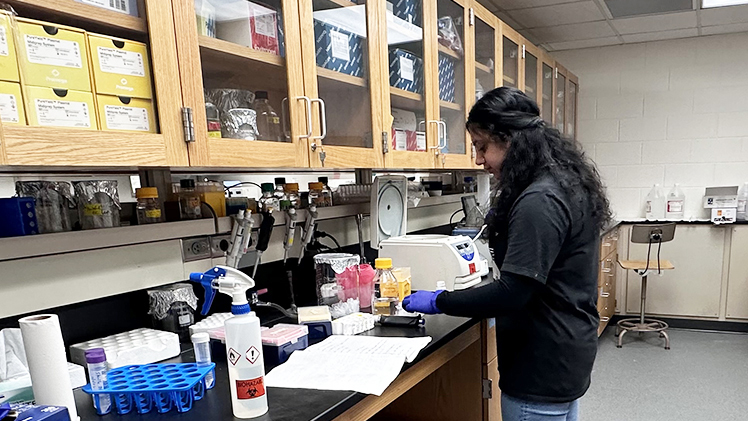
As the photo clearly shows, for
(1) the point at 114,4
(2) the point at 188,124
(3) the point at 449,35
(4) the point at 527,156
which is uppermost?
(3) the point at 449,35

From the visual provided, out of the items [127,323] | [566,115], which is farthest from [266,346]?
[566,115]

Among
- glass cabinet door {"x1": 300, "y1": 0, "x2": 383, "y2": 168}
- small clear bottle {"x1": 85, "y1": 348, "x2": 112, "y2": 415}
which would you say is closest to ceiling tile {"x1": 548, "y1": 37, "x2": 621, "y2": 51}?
glass cabinet door {"x1": 300, "y1": 0, "x2": 383, "y2": 168}

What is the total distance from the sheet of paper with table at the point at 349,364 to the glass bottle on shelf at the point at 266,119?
61 cm

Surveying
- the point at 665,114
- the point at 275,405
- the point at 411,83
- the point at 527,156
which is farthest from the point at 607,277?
the point at 275,405

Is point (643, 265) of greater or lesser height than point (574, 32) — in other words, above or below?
below

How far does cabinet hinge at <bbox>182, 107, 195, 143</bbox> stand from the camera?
1.06 metres

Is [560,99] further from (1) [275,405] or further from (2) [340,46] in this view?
(1) [275,405]

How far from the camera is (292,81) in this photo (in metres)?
A: 1.35

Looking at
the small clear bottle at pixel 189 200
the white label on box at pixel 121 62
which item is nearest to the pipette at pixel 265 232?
the small clear bottle at pixel 189 200

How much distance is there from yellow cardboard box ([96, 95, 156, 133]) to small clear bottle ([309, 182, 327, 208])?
2.84ft

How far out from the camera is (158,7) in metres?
1.00

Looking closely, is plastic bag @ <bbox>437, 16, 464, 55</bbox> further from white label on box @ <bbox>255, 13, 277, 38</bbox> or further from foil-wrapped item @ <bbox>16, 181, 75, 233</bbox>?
foil-wrapped item @ <bbox>16, 181, 75, 233</bbox>

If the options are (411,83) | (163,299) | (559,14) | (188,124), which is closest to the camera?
(188,124)

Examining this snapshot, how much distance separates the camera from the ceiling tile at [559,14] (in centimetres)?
319
